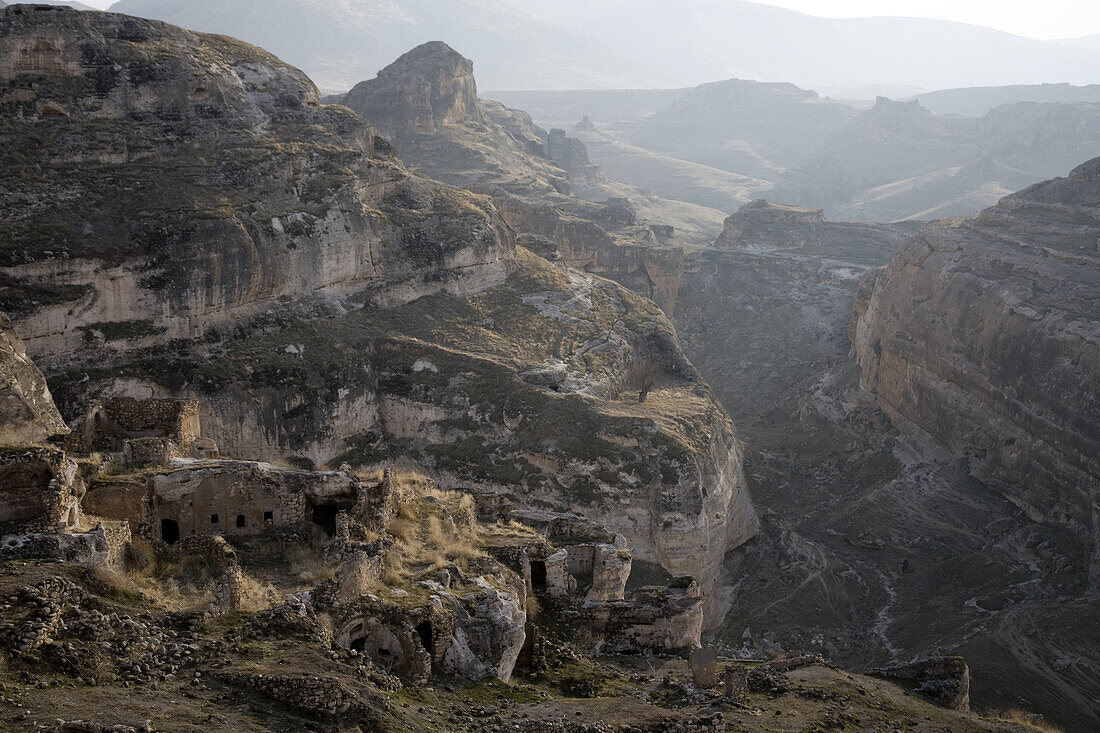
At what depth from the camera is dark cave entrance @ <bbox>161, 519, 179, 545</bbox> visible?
2264 centimetres

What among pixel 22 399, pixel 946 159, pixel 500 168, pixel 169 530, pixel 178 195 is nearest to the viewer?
pixel 169 530

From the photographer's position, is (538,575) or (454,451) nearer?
(538,575)

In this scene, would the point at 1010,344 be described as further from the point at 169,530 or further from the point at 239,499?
the point at 169,530

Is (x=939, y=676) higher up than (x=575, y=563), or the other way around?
(x=575, y=563)

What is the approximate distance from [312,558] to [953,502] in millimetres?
42482

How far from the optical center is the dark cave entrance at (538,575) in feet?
89.7

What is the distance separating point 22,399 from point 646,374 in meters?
37.4

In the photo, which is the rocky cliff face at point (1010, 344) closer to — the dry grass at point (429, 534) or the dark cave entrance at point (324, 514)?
the dry grass at point (429, 534)

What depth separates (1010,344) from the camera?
58531 millimetres

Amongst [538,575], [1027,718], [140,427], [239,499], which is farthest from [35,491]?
[1027,718]

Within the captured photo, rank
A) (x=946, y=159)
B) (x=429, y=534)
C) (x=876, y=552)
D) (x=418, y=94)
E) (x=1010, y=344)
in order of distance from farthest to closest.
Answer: (x=946, y=159) → (x=418, y=94) → (x=1010, y=344) → (x=876, y=552) → (x=429, y=534)

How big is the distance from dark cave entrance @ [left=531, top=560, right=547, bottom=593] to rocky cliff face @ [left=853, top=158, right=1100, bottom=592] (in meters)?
29.1

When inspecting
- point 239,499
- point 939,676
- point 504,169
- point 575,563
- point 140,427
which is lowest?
point 939,676

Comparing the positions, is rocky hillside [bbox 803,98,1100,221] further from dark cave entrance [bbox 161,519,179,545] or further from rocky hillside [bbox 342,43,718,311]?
dark cave entrance [bbox 161,519,179,545]
